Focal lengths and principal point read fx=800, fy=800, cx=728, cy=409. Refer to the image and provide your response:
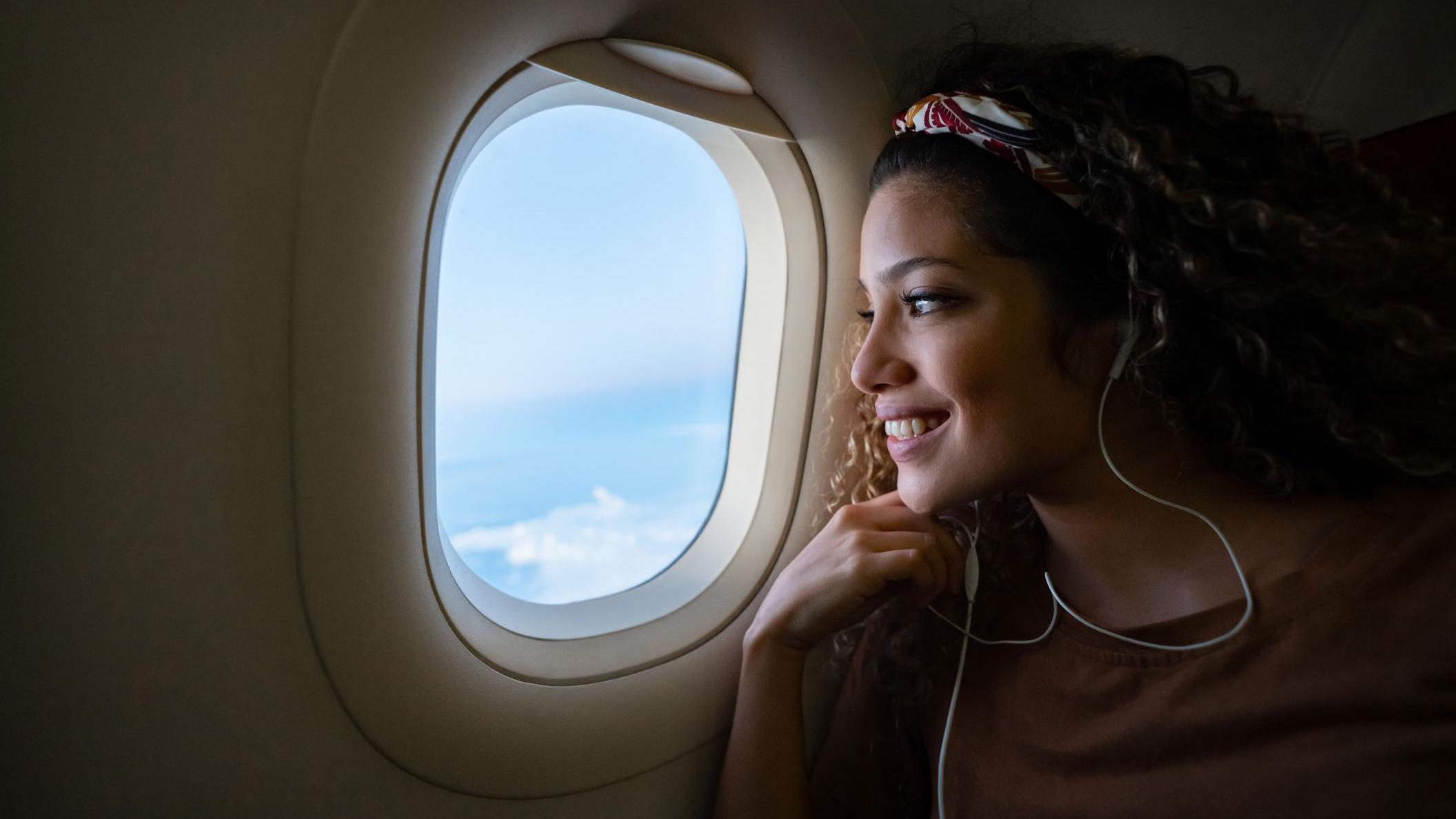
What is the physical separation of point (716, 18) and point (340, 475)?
687mm

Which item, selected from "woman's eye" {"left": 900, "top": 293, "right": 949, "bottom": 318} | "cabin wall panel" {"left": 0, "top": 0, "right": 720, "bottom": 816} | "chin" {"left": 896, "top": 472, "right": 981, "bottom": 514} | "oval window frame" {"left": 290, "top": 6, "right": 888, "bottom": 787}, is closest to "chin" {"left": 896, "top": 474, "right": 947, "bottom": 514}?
"chin" {"left": 896, "top": 472, "right": 981, "bottom": 514}

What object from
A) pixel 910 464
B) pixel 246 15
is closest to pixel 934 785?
pixel 910 464

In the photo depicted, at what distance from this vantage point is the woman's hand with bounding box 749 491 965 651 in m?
1.13

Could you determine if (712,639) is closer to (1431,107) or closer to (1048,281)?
(1048,281)

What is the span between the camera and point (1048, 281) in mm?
1017

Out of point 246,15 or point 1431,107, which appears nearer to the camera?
point 246,15

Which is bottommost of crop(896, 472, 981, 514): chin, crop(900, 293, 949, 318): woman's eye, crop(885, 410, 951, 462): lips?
crop(896, 472, 981, 514): chin

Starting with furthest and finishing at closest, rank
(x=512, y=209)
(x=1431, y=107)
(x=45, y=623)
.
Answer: (x=1431, y=107) < (x=512, y=209) < (x=45, y=623)

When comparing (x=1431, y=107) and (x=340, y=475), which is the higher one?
(x=1431, y=107)

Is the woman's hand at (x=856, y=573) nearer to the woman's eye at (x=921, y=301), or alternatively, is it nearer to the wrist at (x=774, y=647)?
the wrist at (x=774, y=647)

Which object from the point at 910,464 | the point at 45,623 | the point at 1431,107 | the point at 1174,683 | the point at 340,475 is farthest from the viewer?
the point at 1431,107

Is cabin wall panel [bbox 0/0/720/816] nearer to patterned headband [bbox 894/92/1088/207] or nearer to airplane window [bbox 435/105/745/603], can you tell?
airplane window [bbox 435/105/745/603]

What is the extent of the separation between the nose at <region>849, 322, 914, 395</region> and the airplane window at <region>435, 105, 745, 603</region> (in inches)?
15.0

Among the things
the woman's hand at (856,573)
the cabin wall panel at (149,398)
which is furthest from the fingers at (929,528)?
the cabin wall panel at (149,398)
